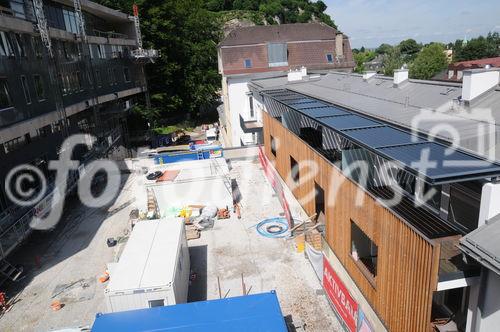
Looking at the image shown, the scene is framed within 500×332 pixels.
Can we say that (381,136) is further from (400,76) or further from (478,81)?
(400,76)

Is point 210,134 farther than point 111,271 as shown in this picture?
Yes

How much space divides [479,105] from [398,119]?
84.6 inches

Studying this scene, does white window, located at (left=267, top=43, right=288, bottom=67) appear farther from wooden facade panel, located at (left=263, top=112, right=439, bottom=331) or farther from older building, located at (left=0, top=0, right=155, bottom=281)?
wooden facade panel, located at (left=263, top=112, right=439, bottom=331)

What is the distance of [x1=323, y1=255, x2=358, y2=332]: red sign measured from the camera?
11.1 m

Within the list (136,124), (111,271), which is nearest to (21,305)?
(111,271)

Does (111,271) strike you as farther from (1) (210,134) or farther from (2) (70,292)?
(1) (210,134)

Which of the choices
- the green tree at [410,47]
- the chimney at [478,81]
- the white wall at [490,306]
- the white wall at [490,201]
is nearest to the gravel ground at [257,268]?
the white wall at [490,306]

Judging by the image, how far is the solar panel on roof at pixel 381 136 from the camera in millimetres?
9703

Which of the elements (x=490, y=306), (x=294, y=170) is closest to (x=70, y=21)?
(x=294, y=170)

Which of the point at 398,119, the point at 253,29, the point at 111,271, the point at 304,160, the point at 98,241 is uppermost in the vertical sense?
the point at 253,29

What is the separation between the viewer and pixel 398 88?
1602 centimetres

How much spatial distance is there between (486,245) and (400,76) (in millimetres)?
11011

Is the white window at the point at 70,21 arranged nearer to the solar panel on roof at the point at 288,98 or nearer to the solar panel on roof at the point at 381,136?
the solar panel on roof at the point at 288,98

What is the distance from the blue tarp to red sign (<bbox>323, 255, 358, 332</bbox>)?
2375 mm
